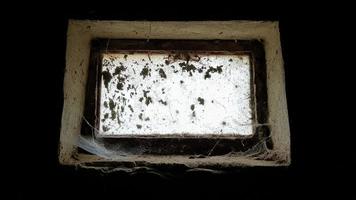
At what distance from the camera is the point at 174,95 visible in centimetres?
154

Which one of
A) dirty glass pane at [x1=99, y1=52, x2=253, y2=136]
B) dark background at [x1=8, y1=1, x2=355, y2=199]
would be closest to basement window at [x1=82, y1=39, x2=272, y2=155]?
dirty glass pane at [x1=99, y1=52, x2=253, y2=136]

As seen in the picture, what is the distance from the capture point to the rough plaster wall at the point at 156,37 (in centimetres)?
130

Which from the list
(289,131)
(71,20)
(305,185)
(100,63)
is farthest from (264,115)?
(71,20)

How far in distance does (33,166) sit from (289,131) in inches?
30.4

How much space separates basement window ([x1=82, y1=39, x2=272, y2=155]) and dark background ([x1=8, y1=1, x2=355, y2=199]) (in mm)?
255

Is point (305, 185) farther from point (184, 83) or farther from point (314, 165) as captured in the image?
point (184, 83)

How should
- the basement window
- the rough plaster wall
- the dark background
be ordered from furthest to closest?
the basement window, the rough plaster wall, the dark background

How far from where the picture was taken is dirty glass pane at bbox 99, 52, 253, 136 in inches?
59.1

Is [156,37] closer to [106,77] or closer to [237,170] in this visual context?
[106,77]

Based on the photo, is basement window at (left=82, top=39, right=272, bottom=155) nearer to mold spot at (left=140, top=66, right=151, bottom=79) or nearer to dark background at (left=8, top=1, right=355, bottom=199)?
mold spot at (left=140, top=66, right=151, bottom=79)

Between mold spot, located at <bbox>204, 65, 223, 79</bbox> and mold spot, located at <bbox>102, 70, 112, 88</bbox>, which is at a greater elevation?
mold spot, located at <bbox>204, 65, 223, 79</bbox>

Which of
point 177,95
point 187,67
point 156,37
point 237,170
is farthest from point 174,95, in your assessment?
point 237,170

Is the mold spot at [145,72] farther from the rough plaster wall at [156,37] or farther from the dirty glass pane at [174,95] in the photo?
the rough plaster wall at [156,37]

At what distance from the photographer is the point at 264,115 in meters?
1.48
